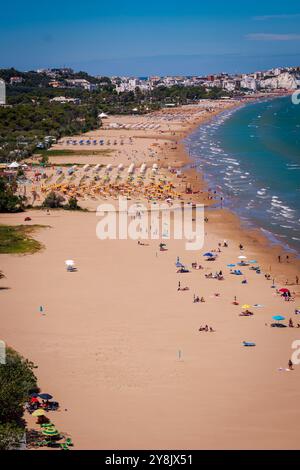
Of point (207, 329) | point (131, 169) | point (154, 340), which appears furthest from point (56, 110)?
point (154, 340)

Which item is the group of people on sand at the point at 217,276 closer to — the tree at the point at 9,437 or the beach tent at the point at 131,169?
the tree at the point at 9,437

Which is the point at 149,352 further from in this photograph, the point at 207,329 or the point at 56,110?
the point at 56,110

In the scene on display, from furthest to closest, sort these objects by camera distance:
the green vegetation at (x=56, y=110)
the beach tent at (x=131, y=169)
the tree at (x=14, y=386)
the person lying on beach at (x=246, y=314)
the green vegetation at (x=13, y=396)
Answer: the green vegetation at (x=56, y=110) → the beach tent at (x=131, y=169) → the person lying on beach at (x=246, y=314) → the tree at (x=14, y=386) → the green vegetation at (x=13, y=396)

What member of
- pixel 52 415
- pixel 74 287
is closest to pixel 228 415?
pixel 52 415

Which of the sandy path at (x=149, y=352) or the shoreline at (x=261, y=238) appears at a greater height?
the shoreline at (x=261, y=238)

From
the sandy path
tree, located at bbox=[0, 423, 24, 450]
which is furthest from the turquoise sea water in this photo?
tree, located at bbox=[0, 423, 24, 450]

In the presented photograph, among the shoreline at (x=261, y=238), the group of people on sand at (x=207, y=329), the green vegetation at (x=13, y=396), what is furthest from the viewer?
the shoreline at (x=261, y=238)

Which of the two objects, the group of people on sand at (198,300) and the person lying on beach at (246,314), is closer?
the person lying on beach at (246,314)

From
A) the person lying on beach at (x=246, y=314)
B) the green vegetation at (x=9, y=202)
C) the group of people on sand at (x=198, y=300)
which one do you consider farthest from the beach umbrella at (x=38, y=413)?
the green vegetation at (x=9, y=202)
